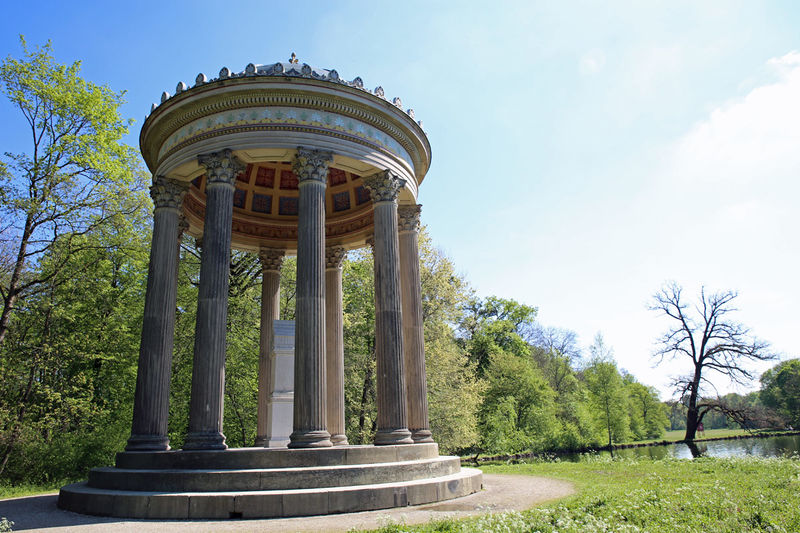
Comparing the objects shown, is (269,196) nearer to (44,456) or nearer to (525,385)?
(44,456)

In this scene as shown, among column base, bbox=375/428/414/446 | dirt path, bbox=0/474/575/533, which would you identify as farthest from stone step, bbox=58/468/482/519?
column base, bbox=375/428/414/446

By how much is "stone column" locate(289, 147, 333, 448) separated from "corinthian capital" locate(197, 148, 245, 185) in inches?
89.0

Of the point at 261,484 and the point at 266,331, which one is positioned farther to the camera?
the point at 266,331

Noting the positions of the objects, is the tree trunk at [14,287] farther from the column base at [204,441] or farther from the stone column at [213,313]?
the column base at [204,441]

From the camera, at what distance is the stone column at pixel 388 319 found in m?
17.6

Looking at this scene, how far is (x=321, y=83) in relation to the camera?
18.3 m

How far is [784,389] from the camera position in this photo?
100 metres

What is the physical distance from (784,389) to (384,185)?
112730 millimetres

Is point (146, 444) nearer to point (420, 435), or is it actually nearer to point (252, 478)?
point (252, 478)

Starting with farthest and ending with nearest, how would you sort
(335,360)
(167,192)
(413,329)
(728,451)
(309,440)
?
(728,451) → (335,360) → (413,329) → (167,192) → (309,440)

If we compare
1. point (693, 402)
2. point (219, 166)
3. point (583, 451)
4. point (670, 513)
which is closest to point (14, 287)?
point (219, 166)

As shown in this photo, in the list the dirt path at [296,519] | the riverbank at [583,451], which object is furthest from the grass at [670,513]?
the riverbank at [583,451]

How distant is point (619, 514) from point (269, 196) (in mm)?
22615

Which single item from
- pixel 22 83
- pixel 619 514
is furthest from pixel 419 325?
pixel 22 83
